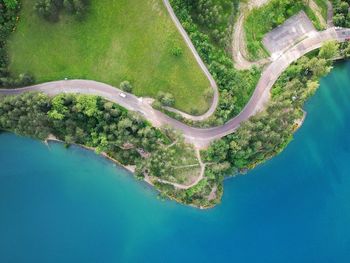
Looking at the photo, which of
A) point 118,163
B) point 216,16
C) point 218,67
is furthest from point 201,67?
point 118,163

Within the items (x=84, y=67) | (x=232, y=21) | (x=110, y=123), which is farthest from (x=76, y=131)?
(x=232, y=21)

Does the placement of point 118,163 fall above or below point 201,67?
below

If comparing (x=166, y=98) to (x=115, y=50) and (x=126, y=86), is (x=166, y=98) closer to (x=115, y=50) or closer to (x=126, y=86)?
(x=126, y=86)

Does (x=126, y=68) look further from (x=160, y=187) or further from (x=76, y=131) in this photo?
(x=160, y=187)

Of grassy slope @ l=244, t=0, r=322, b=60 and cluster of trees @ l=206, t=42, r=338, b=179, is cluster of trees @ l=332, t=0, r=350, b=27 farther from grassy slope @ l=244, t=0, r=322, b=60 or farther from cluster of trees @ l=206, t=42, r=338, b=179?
grassy slope @ l=244, t=0, r=322, b=60

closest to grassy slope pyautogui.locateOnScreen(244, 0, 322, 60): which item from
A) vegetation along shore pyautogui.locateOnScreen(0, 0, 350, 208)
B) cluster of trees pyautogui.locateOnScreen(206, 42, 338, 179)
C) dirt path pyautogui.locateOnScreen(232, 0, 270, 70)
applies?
dirt path pyautogui.locateOnScreen(232, 0, 270, 70)

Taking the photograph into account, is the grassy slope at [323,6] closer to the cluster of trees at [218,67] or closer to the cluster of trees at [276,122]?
the cluster of trees at [276,122]
